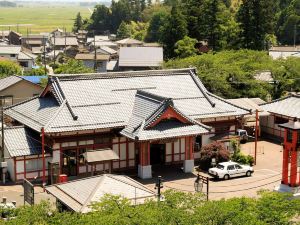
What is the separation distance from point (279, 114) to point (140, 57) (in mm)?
37506

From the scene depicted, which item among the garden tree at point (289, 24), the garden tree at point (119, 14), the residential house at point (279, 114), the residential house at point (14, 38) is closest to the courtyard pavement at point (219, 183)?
the residential house at point (279, 114)

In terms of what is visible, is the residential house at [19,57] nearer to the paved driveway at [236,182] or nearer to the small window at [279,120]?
the small window at [279,120]

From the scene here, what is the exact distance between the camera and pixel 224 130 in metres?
35.5

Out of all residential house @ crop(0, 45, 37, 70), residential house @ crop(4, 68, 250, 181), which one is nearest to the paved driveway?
residential house @ crop(4, 68, 250, 181)

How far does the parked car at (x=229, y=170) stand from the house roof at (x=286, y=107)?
24.5 ft

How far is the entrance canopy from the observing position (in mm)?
29719

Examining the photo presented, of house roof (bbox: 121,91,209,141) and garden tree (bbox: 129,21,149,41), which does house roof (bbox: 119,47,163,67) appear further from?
garden tree (bbox: 129,21,149,41)

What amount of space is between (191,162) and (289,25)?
2810 inches

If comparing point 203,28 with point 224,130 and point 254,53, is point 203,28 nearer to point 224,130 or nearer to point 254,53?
point 254,53

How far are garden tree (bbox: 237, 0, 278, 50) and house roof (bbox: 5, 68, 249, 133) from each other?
100 feet

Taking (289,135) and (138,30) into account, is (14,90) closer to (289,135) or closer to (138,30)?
(289,135)

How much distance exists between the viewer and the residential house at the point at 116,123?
30672 mm

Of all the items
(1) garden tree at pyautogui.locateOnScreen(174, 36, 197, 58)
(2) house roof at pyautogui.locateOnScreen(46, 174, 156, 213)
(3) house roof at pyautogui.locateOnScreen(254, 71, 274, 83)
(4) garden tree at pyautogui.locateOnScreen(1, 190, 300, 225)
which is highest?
(1) garden tree at pyautogui.locateOnScreen(174, 36, 197, 58)

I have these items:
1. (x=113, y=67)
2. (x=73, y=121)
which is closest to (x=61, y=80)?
(x=73, y=121)
